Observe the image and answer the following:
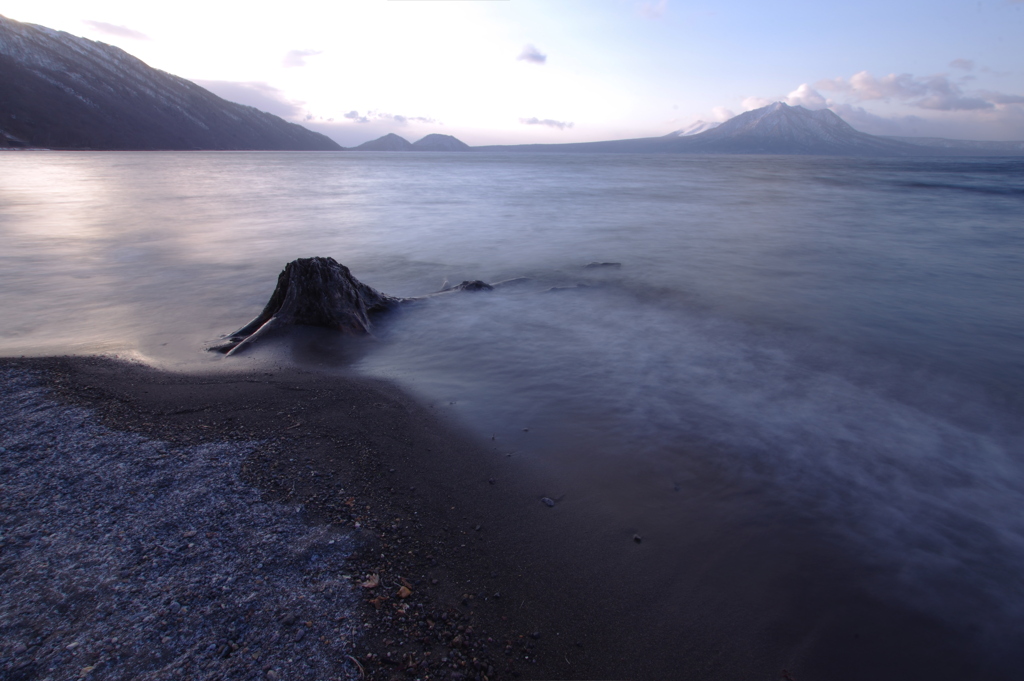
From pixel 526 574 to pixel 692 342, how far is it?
489cm

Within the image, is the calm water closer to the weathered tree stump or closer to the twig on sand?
the weathered tree stump

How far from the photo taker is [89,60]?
466 feet

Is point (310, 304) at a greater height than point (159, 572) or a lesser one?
greater

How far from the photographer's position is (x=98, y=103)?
122 m

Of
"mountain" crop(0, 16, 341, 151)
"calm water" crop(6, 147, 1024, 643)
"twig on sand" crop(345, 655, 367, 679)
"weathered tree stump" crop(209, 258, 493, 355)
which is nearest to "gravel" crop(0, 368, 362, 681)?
"twig on sand" crop(345, 655, 367, 679)

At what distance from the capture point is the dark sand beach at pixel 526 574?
2.44 m

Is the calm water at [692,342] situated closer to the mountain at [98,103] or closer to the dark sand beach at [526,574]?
the dark sand beach at [526,574]

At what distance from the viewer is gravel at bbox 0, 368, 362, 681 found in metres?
2.17

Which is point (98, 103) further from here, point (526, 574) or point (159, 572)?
point (526, 574)


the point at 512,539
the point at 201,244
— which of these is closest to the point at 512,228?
the point at 201,244

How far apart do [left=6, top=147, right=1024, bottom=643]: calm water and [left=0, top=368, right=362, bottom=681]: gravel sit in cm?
197

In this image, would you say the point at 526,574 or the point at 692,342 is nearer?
the point at 526,574

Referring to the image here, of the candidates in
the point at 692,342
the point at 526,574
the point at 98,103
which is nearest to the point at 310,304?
the point at 526,574

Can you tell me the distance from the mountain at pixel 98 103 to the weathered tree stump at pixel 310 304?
386 ft
